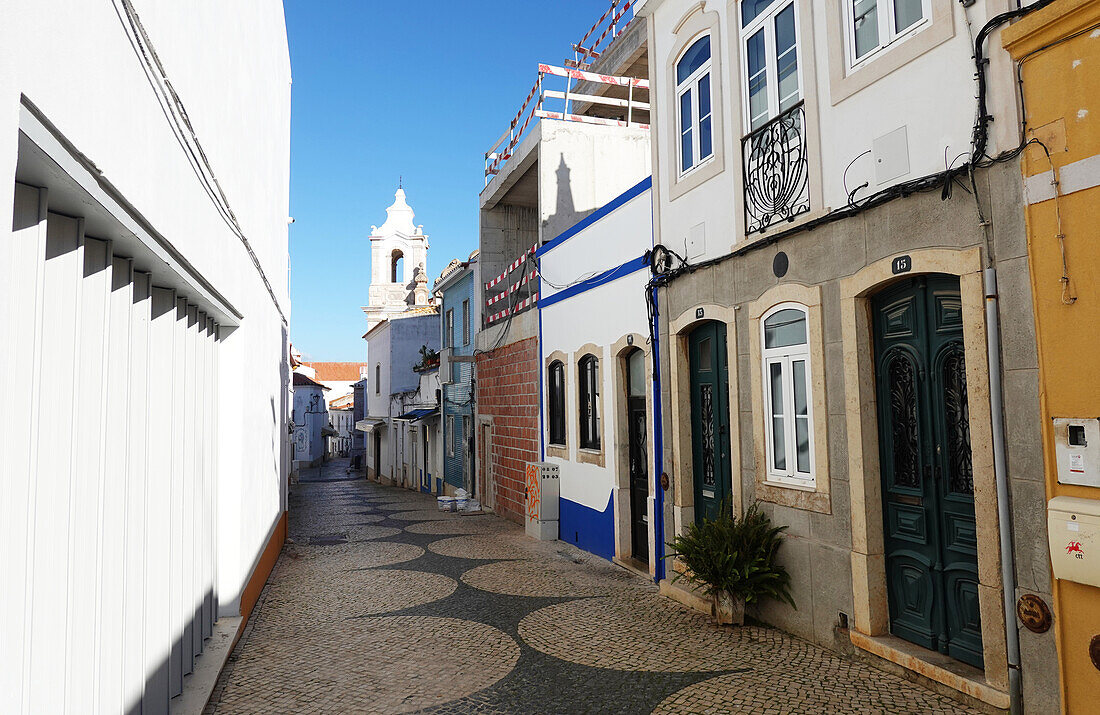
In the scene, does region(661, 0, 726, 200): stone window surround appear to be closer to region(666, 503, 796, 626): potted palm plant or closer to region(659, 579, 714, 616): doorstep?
region(666, 503, 796, 626): potted palm plant

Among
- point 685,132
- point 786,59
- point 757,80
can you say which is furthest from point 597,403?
point 786,59

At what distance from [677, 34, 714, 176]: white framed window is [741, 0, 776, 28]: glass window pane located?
0.66 m

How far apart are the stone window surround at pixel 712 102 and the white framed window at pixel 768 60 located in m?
0.37

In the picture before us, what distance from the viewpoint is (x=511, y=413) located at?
49.7ft

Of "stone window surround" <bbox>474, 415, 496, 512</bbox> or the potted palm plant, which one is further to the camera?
"stone window surround" <bbox>474, 415, 496, 512</bbox>

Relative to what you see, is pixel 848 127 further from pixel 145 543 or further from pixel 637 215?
pixel 145 543

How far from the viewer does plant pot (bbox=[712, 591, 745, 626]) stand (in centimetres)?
687

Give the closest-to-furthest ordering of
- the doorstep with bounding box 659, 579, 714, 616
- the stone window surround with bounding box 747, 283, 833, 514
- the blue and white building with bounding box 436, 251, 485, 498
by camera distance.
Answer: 1. the stone window surround with bounding box 747, 283, 833, 514
2. the doorstep with bounding box 659, 579, 714, 616
3. the blue and white building with bounding box 436, 251, 485, 498

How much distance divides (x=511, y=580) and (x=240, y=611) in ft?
11.4

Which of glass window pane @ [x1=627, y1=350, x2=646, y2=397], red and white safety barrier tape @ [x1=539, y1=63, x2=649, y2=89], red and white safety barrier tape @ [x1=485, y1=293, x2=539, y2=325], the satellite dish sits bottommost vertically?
glass window pane @ [x1=627, y1=350, x2=646, y2=397]

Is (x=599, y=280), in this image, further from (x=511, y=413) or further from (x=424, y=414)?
(x=424, y=414)

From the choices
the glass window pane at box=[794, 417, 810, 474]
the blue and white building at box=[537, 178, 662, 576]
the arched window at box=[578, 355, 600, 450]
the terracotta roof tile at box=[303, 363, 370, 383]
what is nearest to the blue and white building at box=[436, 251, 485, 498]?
the blue and white building at box=[537, 178, 662, 576]

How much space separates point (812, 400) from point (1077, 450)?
2320mm

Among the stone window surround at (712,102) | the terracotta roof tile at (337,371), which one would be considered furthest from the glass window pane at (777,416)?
the terracotta roof tile at (337,371)
